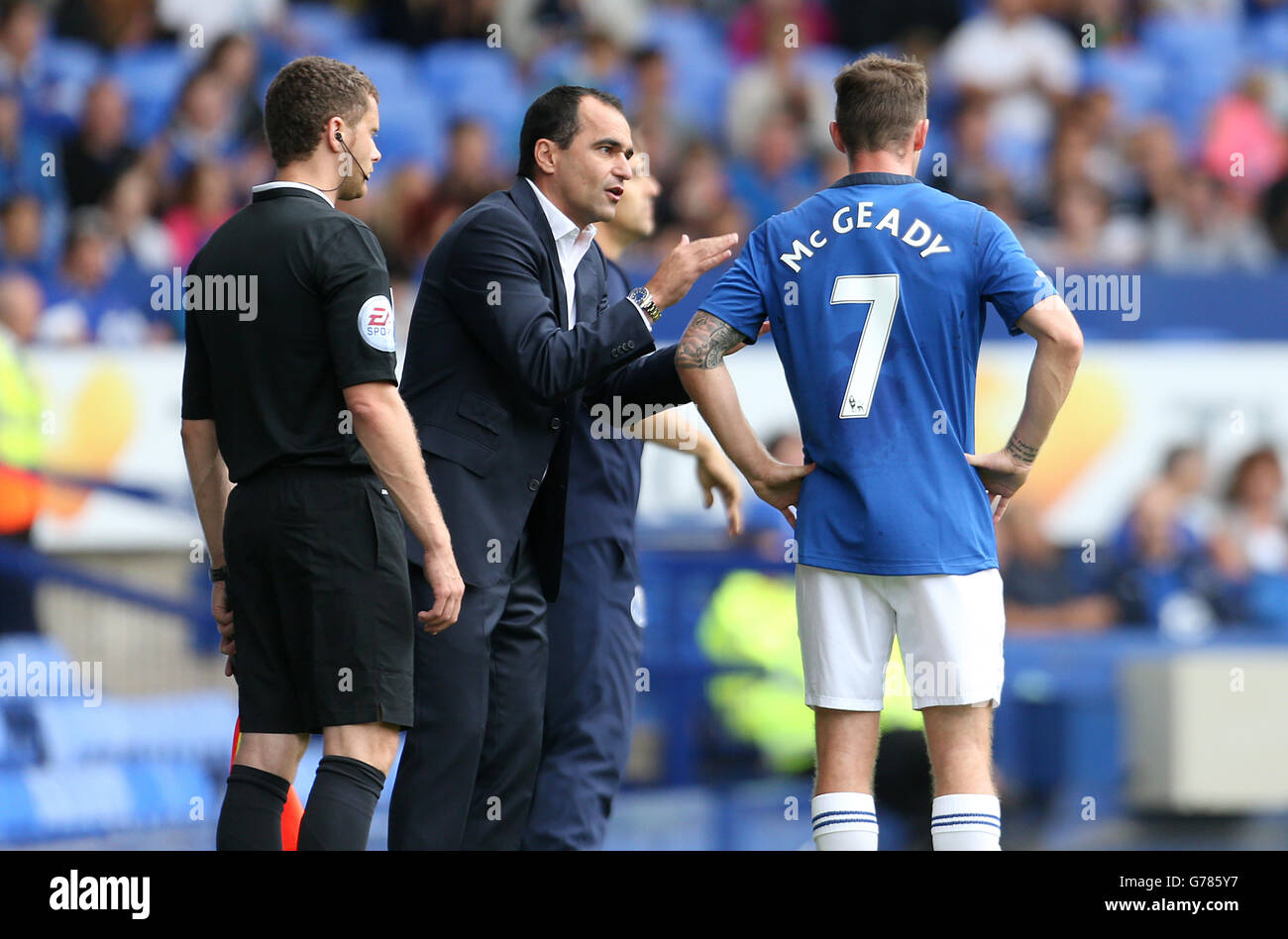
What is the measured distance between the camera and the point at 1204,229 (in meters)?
11.1

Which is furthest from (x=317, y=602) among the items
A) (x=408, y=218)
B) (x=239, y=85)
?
(x=239, y=85)

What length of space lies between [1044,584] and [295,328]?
18.0ft

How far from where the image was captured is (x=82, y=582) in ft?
24.7

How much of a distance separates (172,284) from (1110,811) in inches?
205

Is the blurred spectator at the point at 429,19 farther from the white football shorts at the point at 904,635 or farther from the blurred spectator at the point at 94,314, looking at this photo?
the white football shorts at the point at 904,635

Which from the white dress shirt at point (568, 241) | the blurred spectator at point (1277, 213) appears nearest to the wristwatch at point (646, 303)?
the white dress shirt at point (568, 241)

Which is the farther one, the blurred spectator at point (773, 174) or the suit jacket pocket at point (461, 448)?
the blurred spectator at point (773, 174)

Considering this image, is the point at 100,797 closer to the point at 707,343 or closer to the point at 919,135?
the point at 707,343

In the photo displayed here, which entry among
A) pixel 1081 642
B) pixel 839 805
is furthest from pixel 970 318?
pixel 1081 642

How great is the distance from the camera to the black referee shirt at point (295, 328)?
12.9ft

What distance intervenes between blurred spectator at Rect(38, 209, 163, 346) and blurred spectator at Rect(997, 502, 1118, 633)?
4318 mm
